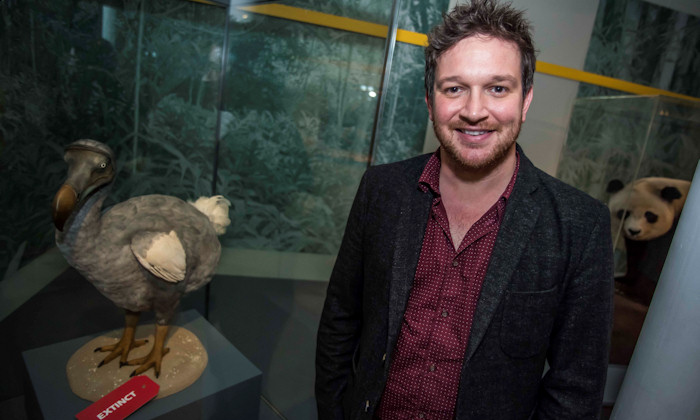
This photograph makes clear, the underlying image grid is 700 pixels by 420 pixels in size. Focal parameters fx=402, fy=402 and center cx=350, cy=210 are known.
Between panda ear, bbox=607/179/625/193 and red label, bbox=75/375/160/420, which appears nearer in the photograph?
red label, bbox=75/375/160/420

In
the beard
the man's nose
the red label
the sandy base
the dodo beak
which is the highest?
the man's nose

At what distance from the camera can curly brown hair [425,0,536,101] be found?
1001mm

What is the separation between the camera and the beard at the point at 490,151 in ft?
3.33

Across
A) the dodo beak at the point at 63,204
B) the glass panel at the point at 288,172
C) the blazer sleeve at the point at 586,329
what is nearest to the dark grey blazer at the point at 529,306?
the blazer sleeve at the point at 586,329

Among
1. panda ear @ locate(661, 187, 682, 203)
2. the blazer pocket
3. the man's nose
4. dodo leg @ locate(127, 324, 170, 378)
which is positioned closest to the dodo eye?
panda ear @ locate(661, 187, 682, 203)

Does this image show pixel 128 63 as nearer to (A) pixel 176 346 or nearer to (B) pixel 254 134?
(B) pixel 254 134

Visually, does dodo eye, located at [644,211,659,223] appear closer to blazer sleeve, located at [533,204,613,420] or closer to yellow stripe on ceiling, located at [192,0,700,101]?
yellow stripe on ceiling, located at [192,0,700,101]

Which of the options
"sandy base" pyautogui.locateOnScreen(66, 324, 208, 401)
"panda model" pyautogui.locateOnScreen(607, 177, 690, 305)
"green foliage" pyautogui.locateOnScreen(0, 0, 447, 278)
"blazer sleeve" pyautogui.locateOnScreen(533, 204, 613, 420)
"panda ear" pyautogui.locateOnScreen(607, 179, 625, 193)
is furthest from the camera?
"panda ear" pyautogui.locateOnScreen(607, 179, 625, 193)

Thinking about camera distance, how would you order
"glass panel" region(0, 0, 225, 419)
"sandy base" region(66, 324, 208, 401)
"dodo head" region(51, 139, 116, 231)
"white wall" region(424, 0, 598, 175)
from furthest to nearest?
1. "white wall" region(424, 0, 598, 175)
2. "glass panel" region(0, 0, 225, 419)
3. "sandy base" region(66, 324, 208, 401)
4. "dodo head" region(51, 139, 116, 231)

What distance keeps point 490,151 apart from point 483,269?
30 centimetres

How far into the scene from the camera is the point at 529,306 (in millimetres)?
964

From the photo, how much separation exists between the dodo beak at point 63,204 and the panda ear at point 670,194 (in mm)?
3187

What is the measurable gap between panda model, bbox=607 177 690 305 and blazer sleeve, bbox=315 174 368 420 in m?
2.29

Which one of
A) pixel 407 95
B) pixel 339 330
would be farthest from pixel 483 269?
pixel 407 95
